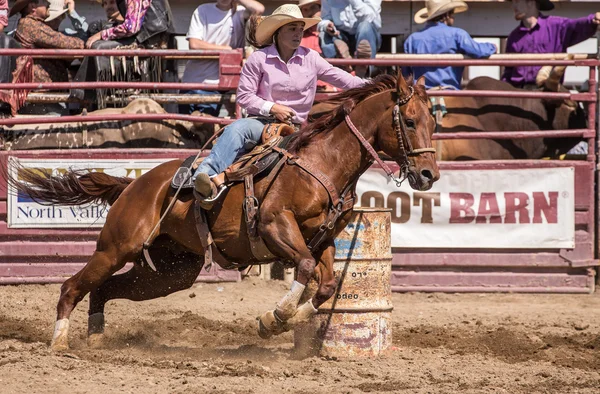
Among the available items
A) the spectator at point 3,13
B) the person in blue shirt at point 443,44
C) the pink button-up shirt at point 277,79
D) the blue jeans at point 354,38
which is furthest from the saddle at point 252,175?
the spectator at point 3,13

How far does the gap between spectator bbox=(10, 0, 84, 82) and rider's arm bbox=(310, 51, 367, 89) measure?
367 centimetres

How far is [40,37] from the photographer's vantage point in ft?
29.7

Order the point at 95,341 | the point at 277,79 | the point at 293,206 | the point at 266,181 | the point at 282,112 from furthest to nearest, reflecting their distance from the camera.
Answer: the point at 95,341, the point at 277,79, the point at 282,112, the point at 266,181, the point at 293,206

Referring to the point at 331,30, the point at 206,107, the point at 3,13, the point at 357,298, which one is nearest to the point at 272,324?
the point at 357,298

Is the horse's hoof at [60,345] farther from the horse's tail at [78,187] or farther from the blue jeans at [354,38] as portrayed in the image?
the blue jeans at [354,38]

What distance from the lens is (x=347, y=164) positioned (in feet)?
19.0

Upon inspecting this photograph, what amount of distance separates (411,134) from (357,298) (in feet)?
4.23

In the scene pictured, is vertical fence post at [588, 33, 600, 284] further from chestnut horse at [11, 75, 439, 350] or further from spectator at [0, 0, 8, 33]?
spectator at [0, 0, 8, 33]

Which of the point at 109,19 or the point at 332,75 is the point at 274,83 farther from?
the point at 109,19

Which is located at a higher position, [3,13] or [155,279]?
[3,13]

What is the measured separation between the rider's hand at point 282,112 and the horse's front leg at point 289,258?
2.38 feet

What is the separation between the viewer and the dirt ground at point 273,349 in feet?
16.5

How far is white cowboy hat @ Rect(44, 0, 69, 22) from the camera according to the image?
959 cm

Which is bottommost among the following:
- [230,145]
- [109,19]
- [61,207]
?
[61,207]
